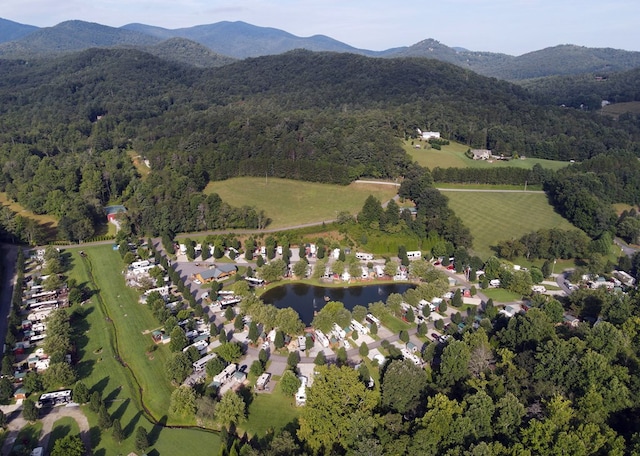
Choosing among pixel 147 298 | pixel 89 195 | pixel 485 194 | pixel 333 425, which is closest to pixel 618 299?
pixel 333 425

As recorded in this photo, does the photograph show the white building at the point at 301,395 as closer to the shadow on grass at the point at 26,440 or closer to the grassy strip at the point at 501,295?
the shadow on grass at the point at 26,440

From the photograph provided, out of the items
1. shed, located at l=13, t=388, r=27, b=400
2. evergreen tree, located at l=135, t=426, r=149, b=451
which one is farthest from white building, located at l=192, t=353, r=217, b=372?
shed, located at l=13, t=388, r=27, b=400

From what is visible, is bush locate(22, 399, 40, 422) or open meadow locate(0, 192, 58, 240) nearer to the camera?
bush locate(22, 399, 40, 422)

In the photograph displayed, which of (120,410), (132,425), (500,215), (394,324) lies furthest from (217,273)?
(500,215)

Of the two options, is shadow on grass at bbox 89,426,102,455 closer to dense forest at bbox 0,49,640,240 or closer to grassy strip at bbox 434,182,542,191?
dense forest at bbox 0,49,640,240

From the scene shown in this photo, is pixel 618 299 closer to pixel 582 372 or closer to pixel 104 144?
pixel 582 372

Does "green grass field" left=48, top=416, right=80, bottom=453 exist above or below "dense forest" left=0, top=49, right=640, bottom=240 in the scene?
below
